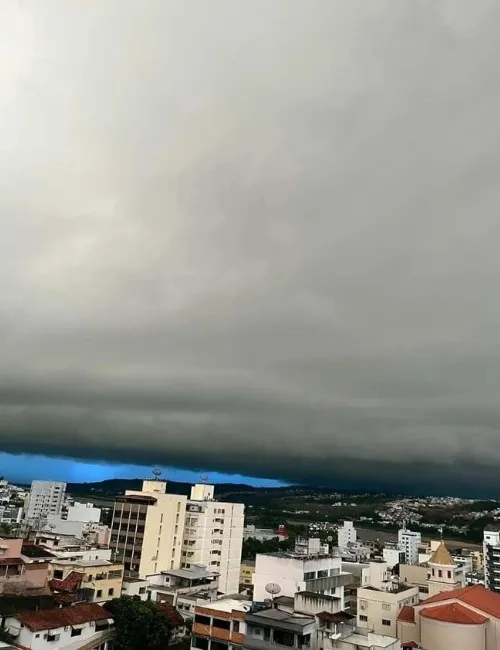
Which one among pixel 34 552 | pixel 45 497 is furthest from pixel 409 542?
pixel 45 497

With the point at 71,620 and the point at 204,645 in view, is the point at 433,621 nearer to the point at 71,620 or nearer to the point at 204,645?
the point at 204,645

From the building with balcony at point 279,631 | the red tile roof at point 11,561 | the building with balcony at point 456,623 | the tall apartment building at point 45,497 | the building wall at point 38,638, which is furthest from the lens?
the tall apartment building at point 45,497

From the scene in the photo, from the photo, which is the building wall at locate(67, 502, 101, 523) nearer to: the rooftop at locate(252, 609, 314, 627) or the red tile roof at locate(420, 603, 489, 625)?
the rooftop at locate(252, 609, 314, 627)

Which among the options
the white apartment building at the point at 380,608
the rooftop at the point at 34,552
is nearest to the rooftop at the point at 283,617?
the white apartment building at the point at 380,608

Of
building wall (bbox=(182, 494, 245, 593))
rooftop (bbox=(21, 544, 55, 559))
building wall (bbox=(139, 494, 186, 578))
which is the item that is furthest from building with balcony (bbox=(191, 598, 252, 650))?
building wall (bbox=(182, 494, 245, 593))

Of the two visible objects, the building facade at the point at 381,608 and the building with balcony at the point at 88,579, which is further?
the building facade at the point at 381,608

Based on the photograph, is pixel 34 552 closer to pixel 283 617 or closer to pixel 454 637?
pixel 283 617

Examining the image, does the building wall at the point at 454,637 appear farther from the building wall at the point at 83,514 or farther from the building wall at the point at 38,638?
the building wall at the point at 83,514

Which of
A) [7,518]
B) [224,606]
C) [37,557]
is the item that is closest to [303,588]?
[224,606]
